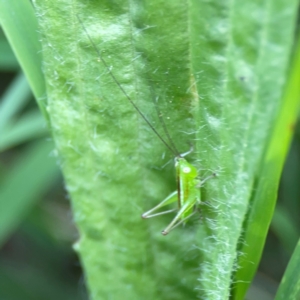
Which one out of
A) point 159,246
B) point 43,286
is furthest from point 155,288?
point 43,286

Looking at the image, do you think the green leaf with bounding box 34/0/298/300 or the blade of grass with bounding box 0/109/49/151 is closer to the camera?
the green leaf with bounding box 34/0/298/300

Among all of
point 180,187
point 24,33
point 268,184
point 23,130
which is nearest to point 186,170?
point 180,187

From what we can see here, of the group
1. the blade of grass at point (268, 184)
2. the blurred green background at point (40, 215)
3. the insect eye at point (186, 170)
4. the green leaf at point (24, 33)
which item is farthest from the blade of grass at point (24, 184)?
the blade of grass at point (268, 184)

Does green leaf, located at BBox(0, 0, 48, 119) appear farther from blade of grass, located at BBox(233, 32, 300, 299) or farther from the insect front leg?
blade of grass, located at BBox(233, 32, 300, 299)

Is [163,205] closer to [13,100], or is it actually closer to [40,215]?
[13,100]

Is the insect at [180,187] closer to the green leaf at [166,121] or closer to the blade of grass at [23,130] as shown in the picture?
the green leaf at [166,121]

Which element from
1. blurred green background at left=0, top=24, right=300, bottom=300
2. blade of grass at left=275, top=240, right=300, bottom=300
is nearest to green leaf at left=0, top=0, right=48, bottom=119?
blurred green background at left=0, top=24, right=300, bottom=300

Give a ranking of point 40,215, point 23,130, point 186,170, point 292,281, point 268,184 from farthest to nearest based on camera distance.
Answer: point 40,215 < point 23,130 < point 186,170 < point 292,281 < point 268,184
